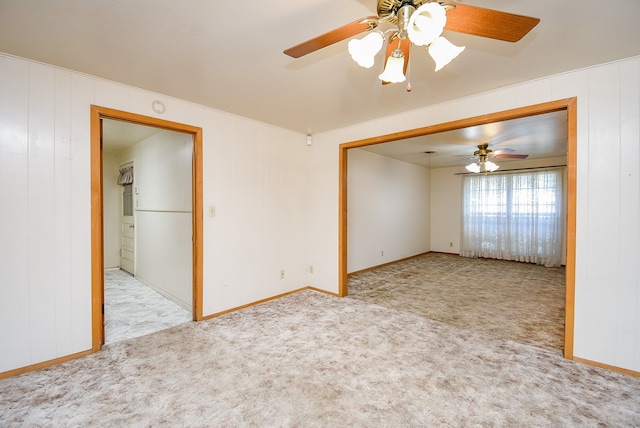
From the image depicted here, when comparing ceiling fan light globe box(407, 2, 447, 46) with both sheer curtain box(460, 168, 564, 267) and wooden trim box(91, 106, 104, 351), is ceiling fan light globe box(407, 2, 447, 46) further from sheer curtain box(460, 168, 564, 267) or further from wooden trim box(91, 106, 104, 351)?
sheer curtain box(460, 168, 564, 267)

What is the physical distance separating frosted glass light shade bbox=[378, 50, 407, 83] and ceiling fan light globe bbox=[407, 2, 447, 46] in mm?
354

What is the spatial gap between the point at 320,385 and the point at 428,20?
2219 mm

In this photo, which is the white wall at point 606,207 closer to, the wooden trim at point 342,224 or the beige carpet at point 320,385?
the beige carpet at point 320,385

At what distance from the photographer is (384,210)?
6.21 meters

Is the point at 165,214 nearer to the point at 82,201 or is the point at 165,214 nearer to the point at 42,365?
the point at 82,201

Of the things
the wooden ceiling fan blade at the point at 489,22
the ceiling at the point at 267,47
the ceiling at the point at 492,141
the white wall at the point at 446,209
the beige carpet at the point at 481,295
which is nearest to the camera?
the wooden ceiling fan blade at the point at 489,22

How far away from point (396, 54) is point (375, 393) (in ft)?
6.91

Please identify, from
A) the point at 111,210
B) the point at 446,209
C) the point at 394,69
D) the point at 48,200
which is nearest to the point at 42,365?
the point at 48,200

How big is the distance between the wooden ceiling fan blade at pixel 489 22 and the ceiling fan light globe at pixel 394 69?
0.26m

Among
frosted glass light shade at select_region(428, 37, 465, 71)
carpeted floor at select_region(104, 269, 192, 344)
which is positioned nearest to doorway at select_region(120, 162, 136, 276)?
carpeted floor at select_region(104, 269, 192, 344)

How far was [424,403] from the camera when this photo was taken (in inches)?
71.8

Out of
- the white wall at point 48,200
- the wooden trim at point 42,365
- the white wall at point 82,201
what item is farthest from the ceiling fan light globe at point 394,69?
the wooden trim at point 42,365

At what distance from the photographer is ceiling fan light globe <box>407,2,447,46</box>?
1.02 m

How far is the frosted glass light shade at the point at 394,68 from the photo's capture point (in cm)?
142
